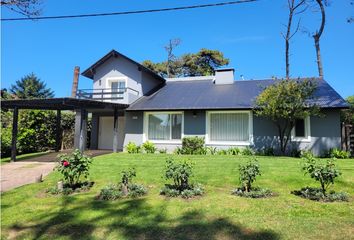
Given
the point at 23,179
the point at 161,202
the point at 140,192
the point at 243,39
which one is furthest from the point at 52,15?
the point at 243,39

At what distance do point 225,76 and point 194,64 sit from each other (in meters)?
19.6

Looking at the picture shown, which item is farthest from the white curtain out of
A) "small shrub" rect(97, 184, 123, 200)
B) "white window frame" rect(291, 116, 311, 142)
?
"small shrub" rect(97, 184, 123, 200)

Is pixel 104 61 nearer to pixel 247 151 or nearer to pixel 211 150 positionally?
pixel 211 150

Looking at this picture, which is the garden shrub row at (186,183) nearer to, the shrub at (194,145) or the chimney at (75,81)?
the shrub at (194,145)

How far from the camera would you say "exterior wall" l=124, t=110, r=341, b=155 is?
49.5ft

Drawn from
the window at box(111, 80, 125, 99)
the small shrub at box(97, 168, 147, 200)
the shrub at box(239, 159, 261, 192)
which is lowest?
the small shrub at box(97, 168, 147, 200)

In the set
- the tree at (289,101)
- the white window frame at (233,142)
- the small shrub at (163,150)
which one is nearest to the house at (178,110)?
the white window frame at (233,142)

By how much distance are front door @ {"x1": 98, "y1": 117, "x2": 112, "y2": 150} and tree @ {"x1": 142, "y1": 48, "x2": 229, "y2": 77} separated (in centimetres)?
2065

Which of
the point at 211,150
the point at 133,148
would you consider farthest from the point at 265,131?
the point at 133,148

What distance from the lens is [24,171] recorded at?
12.4m

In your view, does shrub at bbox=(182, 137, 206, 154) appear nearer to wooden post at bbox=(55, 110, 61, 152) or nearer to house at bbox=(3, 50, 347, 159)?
house at bbox=(3, 50, 347, 159)

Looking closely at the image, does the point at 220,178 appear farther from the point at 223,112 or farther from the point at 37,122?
the point at 37,122

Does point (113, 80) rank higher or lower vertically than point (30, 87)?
lower

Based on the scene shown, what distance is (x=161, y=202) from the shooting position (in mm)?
6906
